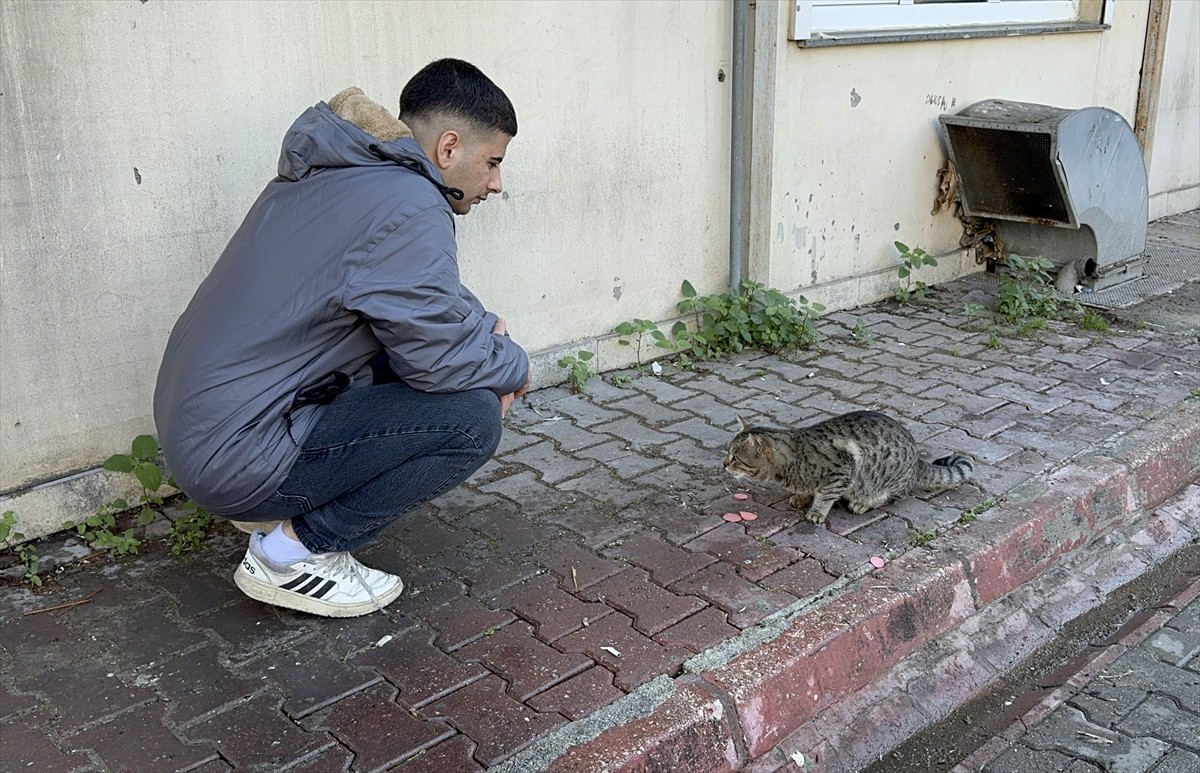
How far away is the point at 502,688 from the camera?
3059 millimetres

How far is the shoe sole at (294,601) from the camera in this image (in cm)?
334

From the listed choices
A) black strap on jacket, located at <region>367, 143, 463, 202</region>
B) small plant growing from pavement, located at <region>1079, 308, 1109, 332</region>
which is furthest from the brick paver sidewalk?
black strap on jacket, located at <region>367, 143, 463, 202</region>

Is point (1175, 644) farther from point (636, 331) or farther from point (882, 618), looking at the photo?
point (636, 331)

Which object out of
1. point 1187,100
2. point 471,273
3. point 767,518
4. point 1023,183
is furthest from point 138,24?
point 1187,100

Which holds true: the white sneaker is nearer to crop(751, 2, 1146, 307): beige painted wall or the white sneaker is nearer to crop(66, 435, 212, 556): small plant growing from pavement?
crop(66, 435, 212, 556): small plant growing from pavement

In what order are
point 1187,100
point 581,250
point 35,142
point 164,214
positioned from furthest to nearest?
point 1187,100, point 581,250, point 164,214, point 35,142

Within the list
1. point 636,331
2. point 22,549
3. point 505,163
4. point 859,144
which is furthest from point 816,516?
point 859,144

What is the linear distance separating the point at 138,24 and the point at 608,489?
2.36 meters

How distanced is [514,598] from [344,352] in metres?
0.99

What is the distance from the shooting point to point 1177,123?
974 centimetres

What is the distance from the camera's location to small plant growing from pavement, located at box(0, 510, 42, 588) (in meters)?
3.62

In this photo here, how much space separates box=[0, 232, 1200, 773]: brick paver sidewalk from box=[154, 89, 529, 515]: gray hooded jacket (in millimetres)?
554

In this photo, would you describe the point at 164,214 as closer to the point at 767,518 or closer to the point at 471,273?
the point at 471,273

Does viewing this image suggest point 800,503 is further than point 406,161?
Yes
